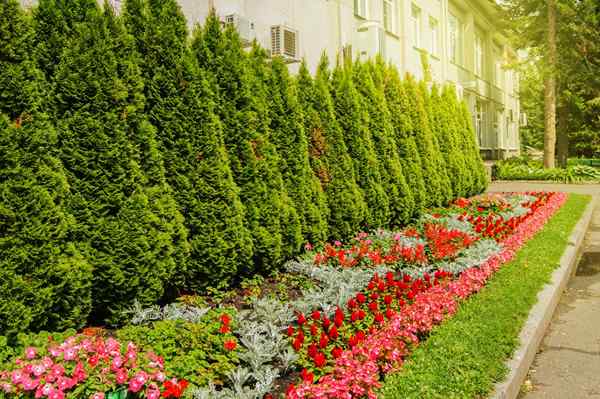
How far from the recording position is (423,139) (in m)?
10.9

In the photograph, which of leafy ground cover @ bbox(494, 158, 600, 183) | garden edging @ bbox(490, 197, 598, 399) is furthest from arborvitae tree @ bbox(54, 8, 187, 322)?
leafy ground cover @ bbox(494, 158, 600, 183)

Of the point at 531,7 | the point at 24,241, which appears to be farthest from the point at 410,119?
the point at 531,7

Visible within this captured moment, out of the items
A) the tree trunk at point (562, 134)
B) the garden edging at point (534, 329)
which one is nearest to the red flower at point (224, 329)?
the garden edging at point (534, 329)

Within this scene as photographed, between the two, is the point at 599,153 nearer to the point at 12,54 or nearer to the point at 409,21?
the point at 409,21

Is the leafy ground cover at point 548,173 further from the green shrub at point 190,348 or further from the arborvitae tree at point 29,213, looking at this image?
the arborvitae tree at point 29,213

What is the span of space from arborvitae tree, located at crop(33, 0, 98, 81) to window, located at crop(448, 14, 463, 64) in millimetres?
22124

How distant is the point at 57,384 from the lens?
8.70 feet

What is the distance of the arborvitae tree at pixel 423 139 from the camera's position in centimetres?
1076

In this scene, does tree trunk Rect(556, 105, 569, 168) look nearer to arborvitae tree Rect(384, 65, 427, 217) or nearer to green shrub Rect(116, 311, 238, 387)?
arborvitae tree Rect(384, 65, 427, 217)

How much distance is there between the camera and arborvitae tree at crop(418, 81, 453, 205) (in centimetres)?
1151

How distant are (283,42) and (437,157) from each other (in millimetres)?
4785

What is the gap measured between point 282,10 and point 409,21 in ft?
28.4

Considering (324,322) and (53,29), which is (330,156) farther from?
(53,29)

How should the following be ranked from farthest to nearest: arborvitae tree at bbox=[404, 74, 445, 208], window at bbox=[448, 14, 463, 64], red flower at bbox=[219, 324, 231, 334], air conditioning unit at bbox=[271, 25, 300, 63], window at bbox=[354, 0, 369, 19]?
window at bbox=[448, 14, 463, 64], window at bbox=[354, 0, 369, 19], arborvitae tree at bbox=[404, 74, 445, 208], air conditioning unit at bbox=[271, 25, 300, 63], red flower at bbox=[219, 324, 231, 334]
